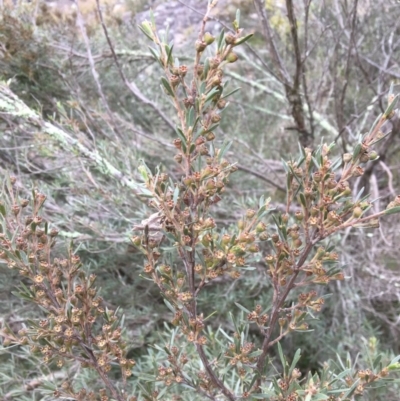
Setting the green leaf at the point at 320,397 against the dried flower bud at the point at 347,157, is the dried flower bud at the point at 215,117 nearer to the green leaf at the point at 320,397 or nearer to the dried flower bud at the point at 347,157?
the dried flower bud at the point at 347,157

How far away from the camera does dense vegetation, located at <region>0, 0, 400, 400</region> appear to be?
0.74 metres

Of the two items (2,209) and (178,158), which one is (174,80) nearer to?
(178,158)

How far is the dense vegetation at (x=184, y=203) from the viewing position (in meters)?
0.74

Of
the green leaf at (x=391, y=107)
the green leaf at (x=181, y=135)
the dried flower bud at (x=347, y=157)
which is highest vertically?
the green leaf at (x=391, y=107)

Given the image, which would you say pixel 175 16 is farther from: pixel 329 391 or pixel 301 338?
pixel 329 391

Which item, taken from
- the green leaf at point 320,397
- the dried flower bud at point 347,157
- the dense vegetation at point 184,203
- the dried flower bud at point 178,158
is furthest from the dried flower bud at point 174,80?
the green leaf at point 320,397

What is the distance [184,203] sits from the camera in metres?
0.78

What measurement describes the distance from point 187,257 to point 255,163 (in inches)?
83.6

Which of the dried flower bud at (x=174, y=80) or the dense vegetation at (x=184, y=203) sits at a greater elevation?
the dried flower bud at (x=174, y=80)

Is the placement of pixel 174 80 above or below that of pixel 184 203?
above

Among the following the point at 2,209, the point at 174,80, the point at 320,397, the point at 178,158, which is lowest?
the point at 320,397

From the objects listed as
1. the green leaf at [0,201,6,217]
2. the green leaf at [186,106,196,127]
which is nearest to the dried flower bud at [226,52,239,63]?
the green leaf at [186,106,196,127]

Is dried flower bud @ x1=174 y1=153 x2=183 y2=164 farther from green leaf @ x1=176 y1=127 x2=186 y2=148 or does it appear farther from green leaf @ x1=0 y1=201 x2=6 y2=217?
green leaf @ x1=0 y1=201 x2=6 y2=217

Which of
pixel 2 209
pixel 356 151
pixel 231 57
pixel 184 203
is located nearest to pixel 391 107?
pixel 356 151
